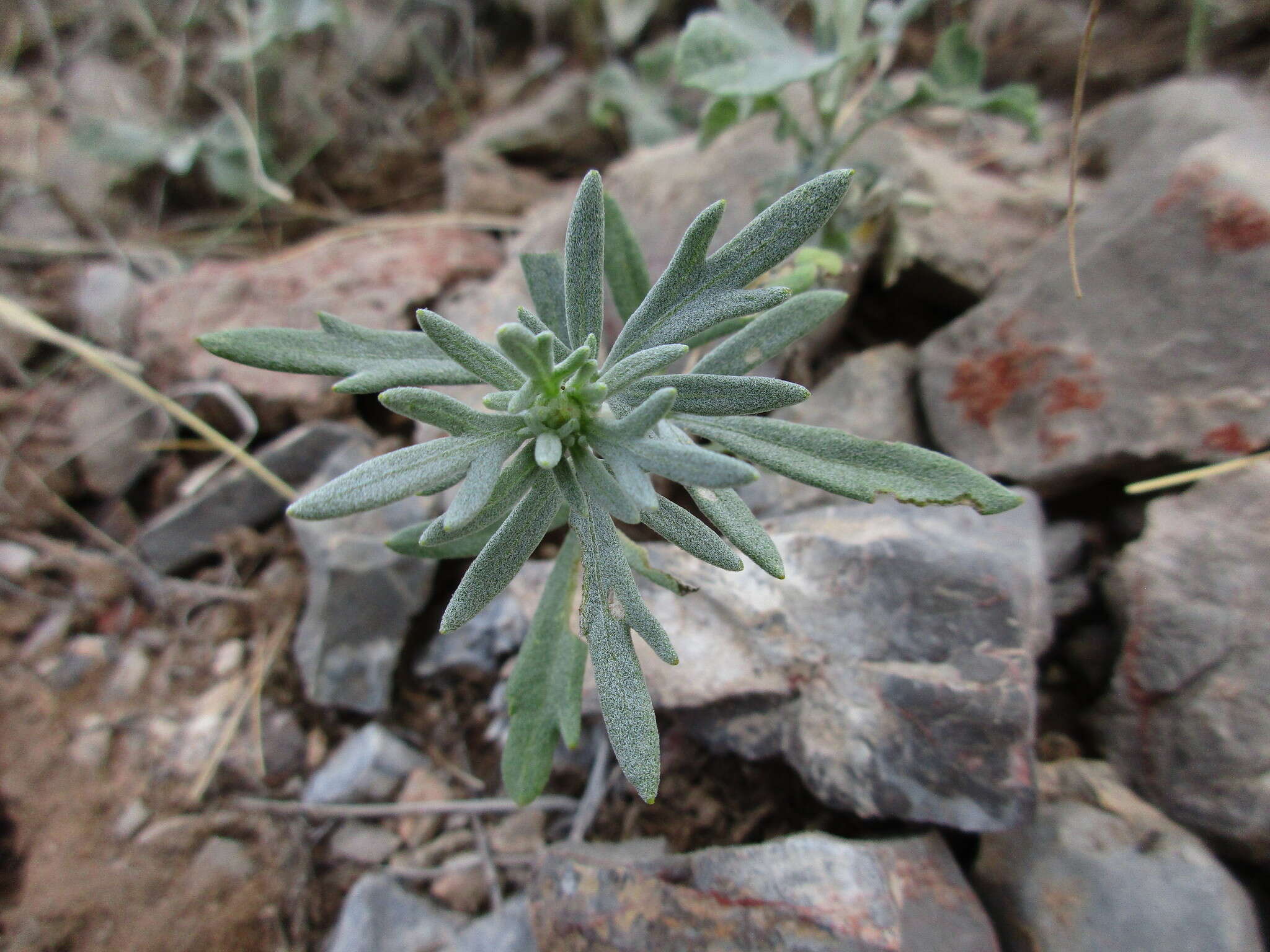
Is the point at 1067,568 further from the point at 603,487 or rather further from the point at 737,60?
the point at 737,60

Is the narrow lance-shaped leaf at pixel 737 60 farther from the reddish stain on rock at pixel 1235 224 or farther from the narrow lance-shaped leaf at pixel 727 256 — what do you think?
the reddish stain on rock at pixel 1235 224

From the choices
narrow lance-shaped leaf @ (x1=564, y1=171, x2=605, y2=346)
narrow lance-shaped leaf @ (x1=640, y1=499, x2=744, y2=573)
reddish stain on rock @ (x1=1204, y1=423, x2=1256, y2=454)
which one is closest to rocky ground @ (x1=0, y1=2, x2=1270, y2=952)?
reddish stain on rock @ (x1=1204, y1=423, x2=1256, y2=454)

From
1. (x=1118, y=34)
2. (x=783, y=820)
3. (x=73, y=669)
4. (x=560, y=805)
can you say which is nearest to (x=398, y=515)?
(x=560, y=805)

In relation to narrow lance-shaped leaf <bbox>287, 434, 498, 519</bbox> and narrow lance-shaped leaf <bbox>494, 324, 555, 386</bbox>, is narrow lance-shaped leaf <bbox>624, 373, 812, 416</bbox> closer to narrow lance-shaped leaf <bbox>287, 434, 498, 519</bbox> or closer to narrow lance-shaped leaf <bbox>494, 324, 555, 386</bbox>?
narrow lance-shaped leaf <bbox>494, 324, 555, 386</bbox>

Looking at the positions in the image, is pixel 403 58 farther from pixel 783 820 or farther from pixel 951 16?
pixel 783 820

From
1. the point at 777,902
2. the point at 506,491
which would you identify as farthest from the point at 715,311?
the point at 777,902

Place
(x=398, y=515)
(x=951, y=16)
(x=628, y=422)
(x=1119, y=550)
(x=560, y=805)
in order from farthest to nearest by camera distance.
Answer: (x=951, y=16)
(x=398, y=515)
(x=1119, y=550)
(x=560, y=805)
(x=628, y=422)

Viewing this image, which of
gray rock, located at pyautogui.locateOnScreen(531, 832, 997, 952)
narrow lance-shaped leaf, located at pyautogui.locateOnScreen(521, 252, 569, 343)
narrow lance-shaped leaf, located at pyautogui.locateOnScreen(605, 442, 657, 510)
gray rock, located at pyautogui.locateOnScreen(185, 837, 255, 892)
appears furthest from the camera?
gray rock, located at pyautogui.locateOnScreen(185, 837, 255, 892)
